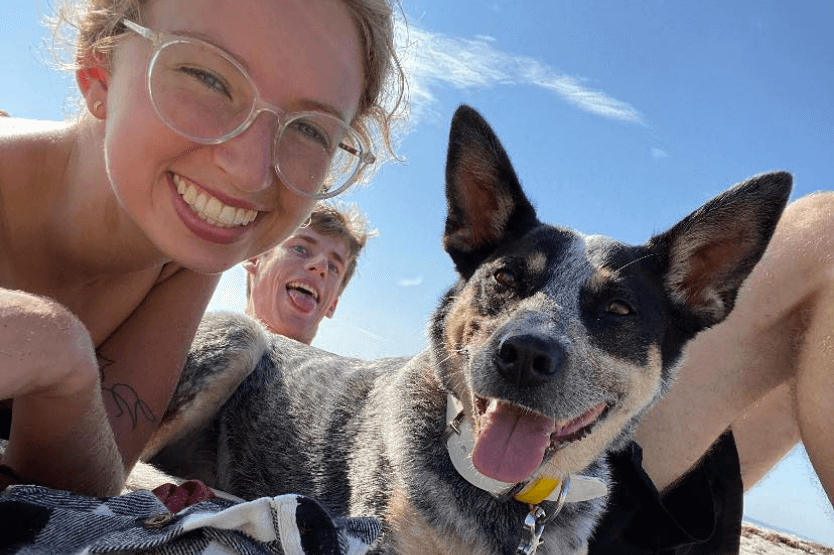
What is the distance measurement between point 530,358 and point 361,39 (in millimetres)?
1307

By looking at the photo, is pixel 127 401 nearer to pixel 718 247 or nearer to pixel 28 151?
pixel 28 151

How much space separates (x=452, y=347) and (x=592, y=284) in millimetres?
649

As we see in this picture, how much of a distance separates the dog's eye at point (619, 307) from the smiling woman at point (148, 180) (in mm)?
1137

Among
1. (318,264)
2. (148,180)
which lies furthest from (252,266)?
(148,180)

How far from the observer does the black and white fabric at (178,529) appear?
1354 millimetres

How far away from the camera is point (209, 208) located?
2.26m

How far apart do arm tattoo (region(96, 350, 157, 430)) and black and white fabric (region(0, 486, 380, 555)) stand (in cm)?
105

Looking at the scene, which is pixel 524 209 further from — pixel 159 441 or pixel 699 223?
pixel 159 441

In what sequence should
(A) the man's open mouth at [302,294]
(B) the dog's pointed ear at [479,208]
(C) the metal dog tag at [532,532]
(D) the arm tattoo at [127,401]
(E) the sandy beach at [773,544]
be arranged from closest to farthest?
(D) the arm tattoo at [127,401]
(C) the metal dog tag at [532,532]
(B) the dog's pointed ear at [479,208]
(E) the sandy beach at [773,544]
(A) the man's open mouth at [302,294]

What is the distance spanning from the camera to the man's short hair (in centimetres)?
617

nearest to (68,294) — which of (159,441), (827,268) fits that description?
(159,441)

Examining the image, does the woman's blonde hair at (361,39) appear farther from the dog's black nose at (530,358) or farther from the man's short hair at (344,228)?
the man's short hair at (344,228)

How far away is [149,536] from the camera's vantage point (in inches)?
54.1

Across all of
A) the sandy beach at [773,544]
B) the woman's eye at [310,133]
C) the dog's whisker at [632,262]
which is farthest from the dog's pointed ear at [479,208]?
the sandy beach at [773,544]
